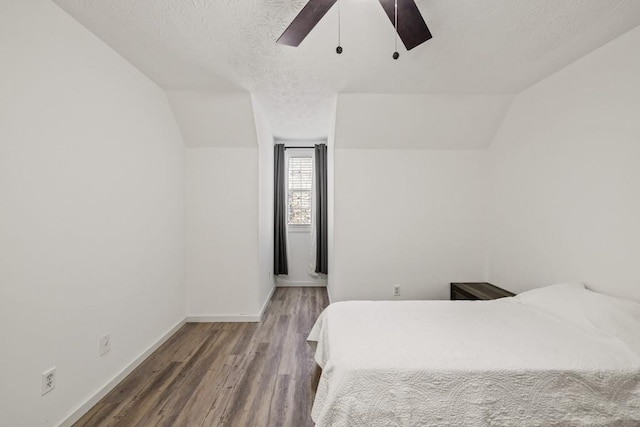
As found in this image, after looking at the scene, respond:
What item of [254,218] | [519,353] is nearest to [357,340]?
[519,353]

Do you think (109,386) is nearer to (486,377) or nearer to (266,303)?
(266,303)

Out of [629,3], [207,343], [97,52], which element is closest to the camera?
[629,3]

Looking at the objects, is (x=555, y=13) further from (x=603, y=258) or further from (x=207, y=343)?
(x=207, y=343)

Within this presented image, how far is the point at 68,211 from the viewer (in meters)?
1.67

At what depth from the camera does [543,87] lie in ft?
8.07

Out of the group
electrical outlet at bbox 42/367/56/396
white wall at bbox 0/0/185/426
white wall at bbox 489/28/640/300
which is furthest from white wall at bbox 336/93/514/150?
electrical outlet at bbox 42/367/56/396

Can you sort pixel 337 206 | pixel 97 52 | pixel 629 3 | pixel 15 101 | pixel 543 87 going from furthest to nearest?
pixel 337 206 → pixel 543 87 → pixel 97 52 → pixel 629 3 → pixel 15 101

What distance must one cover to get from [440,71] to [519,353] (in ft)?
6.89

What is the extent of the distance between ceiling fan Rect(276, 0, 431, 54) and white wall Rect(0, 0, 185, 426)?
1.33 meters

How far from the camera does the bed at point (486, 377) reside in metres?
1.29

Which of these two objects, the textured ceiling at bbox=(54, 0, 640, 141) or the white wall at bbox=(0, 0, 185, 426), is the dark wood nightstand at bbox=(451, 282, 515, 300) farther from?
the white wall at bbox=(0, 0, 185, 426)

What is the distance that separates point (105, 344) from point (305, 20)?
8.07 ft

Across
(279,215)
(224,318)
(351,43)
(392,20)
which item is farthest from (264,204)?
(392,20)

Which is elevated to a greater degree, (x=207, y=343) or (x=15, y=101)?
(x=15, y=101)
